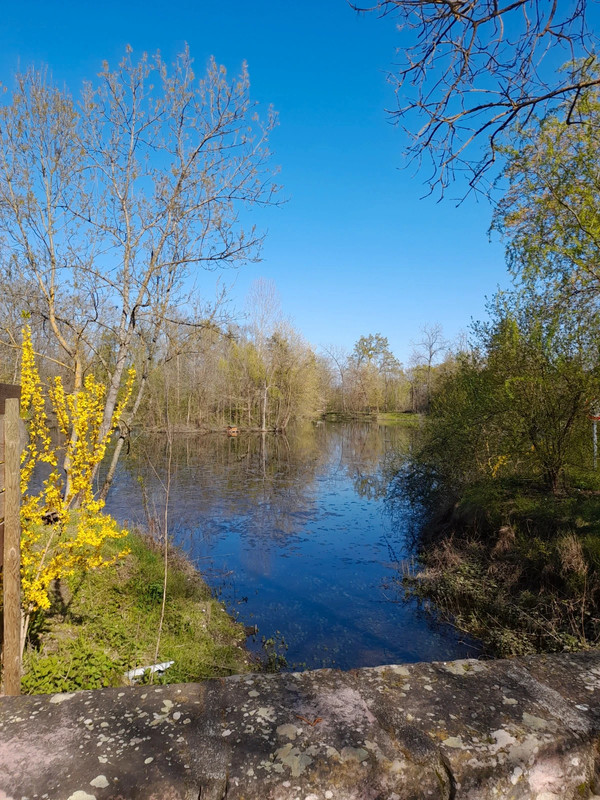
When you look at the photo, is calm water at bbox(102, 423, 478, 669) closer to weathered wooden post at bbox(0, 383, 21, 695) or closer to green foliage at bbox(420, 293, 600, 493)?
weathered wooden post at bbox(0, 383, 21, 695)

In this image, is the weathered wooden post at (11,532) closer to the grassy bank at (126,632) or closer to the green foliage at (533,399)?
the grassy bank at (126,632)

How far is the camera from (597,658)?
6.24 ft

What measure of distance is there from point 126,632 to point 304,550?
602 cm

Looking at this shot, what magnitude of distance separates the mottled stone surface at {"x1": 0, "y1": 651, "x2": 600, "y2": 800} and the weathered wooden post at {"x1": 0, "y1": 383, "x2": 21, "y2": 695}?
1931 millimetres

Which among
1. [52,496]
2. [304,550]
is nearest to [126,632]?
[52,496]

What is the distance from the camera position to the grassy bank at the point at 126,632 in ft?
15.3

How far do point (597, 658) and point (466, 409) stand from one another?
11150 mm

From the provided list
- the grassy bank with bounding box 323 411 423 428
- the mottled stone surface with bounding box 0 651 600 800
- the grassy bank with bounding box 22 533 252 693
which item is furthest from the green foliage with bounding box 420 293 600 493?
the grassy bank with bounding box 323 411 423 428

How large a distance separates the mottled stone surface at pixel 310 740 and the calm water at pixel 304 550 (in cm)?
371

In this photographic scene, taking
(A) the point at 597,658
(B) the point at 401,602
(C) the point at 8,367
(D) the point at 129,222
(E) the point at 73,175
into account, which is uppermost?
(E) the point at 73,175

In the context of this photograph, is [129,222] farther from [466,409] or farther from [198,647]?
[466,409]

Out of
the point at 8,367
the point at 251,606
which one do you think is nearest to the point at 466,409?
the point at 251,606

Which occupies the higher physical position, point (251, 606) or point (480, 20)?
point (480, 20)

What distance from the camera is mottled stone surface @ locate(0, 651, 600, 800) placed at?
1.21 metres
